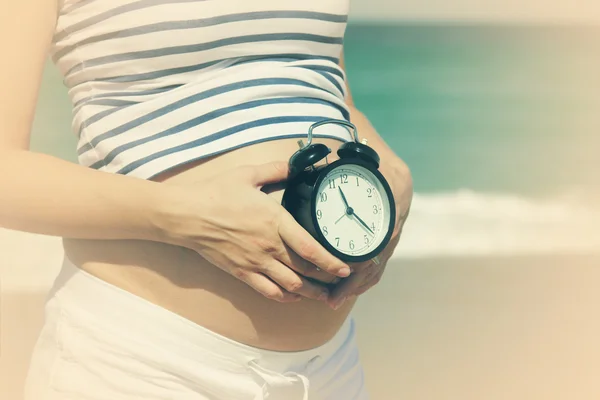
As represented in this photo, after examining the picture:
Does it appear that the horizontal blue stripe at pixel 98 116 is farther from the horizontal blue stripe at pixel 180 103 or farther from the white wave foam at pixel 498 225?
the white wave foam at pixel 498 225

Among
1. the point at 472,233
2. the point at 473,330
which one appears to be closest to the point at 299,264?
the point at 473,330

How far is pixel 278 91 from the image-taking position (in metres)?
0.62

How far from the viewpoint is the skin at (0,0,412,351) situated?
1.73 ft

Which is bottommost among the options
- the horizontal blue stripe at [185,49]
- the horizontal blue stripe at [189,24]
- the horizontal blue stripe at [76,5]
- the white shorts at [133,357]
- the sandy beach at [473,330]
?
the sandy beach at [473,330]

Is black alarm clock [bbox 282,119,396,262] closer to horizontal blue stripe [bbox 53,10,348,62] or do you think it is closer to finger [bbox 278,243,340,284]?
finger [bbox 278,243,340,284]

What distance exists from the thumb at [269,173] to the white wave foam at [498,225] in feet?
4.52

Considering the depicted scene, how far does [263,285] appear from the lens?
559mm

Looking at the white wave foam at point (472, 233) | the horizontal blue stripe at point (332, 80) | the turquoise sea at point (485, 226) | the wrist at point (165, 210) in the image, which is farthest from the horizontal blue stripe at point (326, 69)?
the white wave foam at point (472, 233)

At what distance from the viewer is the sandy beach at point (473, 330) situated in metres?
1.39

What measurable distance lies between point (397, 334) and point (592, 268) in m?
0.68

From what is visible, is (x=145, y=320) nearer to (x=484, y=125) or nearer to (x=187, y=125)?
(x=187, y=125)

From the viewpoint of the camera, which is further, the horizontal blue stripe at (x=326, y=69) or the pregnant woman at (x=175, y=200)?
the horizontal blue stripe at (x=326, y=69)

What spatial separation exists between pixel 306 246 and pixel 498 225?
1.75 metres

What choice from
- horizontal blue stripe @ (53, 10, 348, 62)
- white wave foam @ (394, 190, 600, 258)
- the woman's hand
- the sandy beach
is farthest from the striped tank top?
white wave foam @ (394, 190, 600, 258)
